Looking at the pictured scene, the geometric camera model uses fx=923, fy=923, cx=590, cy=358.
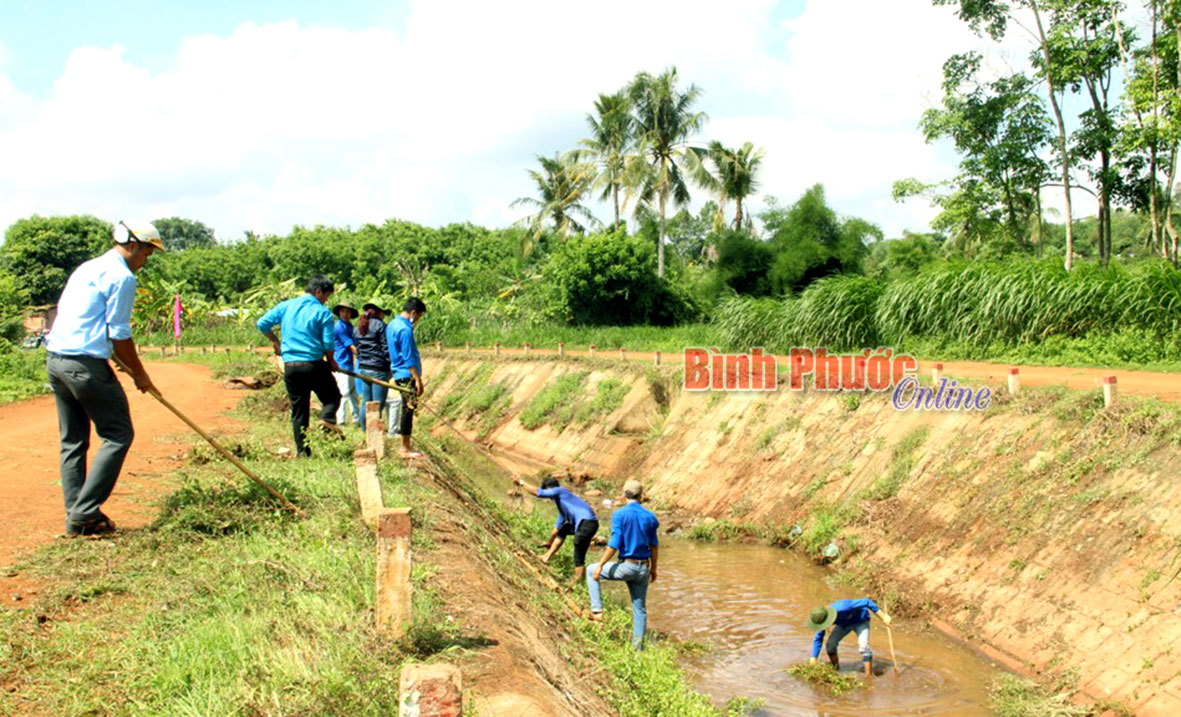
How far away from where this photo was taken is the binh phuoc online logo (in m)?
12.7

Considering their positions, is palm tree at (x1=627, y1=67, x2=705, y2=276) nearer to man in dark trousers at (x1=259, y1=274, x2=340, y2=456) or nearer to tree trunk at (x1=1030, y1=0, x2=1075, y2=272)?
tree trunk at (x1=1030, y1=0, x2=1075, y2=272)

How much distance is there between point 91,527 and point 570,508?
525 centimetres

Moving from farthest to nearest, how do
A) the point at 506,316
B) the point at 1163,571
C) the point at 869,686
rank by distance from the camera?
the point at 506,316
the point at 869,686
the point at 1163,571

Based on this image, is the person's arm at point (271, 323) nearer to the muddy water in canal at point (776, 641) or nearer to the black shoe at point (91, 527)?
the black shoe at point (91, 527)

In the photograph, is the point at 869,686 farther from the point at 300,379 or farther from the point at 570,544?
the point at 300,379

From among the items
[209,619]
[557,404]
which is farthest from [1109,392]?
[557,404]

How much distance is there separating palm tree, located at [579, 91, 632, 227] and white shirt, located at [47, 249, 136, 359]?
34.1 m

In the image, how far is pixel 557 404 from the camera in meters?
22.4

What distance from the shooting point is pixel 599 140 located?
41.5 meters

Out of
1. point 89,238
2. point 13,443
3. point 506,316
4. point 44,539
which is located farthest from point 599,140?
point 44,539

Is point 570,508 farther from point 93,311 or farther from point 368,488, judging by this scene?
point 93,311

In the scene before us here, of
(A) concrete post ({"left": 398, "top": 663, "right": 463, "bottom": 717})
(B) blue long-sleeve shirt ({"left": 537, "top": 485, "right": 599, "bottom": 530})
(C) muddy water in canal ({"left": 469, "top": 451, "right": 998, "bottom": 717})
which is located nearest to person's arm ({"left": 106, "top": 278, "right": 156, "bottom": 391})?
(A) concrete post ({"left": 398, "top": 663, "right": 463, "bottom": 717})

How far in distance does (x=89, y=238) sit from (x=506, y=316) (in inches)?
1099

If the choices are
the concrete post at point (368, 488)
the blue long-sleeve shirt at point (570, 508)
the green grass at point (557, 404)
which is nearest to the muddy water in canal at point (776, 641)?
the blue long-sleeve shirt at point (570, 508)
